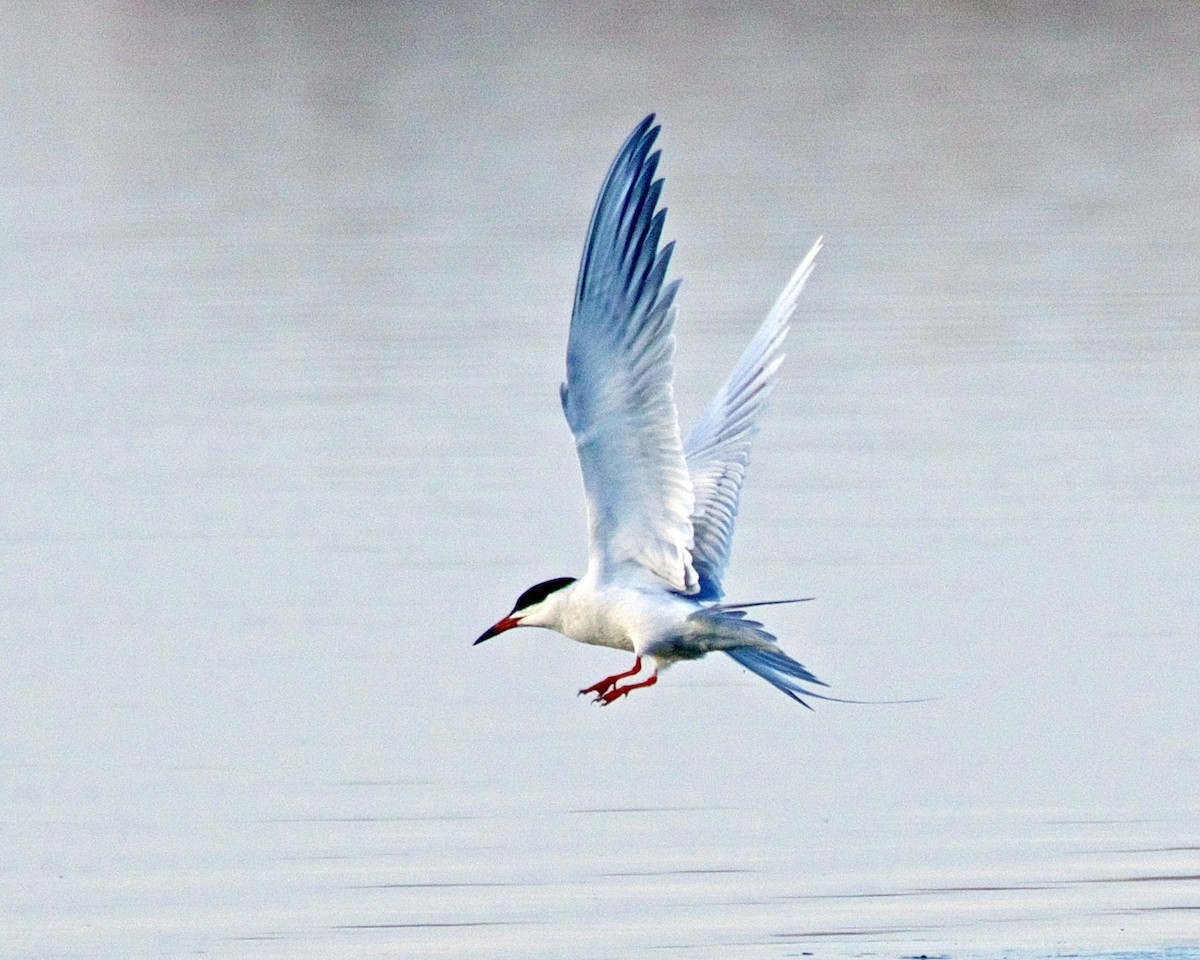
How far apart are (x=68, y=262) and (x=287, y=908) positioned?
36.8ft

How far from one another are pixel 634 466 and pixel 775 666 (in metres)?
0.56

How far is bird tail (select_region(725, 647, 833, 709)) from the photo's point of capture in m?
6.48

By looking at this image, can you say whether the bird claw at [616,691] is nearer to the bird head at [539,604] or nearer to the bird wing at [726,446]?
the bird head at [539,604]

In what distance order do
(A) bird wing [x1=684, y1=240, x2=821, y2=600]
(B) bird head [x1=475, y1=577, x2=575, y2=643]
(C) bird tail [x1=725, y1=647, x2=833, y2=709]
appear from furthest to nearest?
(A) bird wing [x1=684, y1=240, x2=821, y2=600] < (B) bird head [x1=475, y1=577, x2=575, y2=643] < (C) bird tail [x1=725, y1=647, x2=833, y2=709]

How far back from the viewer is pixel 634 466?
21.6ft

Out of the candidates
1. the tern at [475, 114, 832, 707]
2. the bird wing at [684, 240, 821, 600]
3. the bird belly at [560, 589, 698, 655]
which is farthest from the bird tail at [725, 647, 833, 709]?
the bird wing at [684, 240, 821, 600]

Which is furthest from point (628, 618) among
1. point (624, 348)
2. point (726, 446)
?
point (726, 446)

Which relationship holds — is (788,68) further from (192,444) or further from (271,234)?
(192,444)

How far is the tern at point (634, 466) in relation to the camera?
21.3 ft

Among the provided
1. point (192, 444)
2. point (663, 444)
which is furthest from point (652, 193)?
point (192, 444)

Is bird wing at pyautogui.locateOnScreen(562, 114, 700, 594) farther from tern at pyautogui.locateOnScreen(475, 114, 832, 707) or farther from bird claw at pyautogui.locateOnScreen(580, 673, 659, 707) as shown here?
bird claw at pyautogui.locateOnScreen(580, 673, 659, 707)

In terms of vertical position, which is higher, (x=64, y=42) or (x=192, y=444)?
(x=64, y=42)

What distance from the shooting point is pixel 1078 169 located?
21.3 meters

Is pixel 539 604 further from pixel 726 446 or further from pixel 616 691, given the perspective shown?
pixel 726 446
